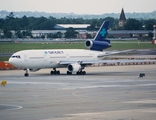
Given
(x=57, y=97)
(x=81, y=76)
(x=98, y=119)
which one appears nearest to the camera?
(x=98, y=119)

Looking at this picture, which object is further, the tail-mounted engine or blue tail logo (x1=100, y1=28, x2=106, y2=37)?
blue tail logo (x1=100, y1=28, x2=106, y2=37)

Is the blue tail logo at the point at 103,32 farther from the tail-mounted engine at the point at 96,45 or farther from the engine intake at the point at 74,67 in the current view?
the engine intake at the point at 74,67

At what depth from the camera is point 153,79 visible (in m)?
73.8

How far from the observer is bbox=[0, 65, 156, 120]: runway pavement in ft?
135

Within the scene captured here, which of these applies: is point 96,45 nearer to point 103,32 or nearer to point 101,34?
point 101,34

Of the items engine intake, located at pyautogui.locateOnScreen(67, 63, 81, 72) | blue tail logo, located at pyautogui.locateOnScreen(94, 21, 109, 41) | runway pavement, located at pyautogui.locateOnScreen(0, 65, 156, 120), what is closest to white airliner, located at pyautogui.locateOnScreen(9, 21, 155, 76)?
engine intake, located at pyautogui.locateOnScreen(67, 63, 81, 72)

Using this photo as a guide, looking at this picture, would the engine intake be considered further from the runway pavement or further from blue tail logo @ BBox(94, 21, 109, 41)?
blue tail logo @ BBox(94, 21, 109, 41)

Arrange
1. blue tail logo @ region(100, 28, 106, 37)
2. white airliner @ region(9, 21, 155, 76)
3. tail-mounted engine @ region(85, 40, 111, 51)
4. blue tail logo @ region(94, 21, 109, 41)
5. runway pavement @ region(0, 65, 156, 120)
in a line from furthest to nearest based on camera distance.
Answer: blue tail logo @ region(100, 28, 106, 37), blue tail logo @ region(94, 21, 109, 41), tail-mounted engine @ region(85, 40, 111, 51), white airliner @ region(9, 21, 155, 76), runway pavement @ region(0, 65, 156, 120)

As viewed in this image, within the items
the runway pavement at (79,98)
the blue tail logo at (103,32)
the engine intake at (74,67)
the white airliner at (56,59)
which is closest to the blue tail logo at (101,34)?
the blue tail logo at (103,32)

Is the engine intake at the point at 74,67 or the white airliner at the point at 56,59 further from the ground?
the white airliner at the point at 56,59

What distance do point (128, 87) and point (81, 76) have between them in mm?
18124

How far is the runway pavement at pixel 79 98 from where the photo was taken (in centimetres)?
4108

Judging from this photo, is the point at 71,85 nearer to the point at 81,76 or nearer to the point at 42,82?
the point at 42,82

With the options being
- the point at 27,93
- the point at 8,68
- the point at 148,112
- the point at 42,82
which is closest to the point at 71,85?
the point at 42,82
